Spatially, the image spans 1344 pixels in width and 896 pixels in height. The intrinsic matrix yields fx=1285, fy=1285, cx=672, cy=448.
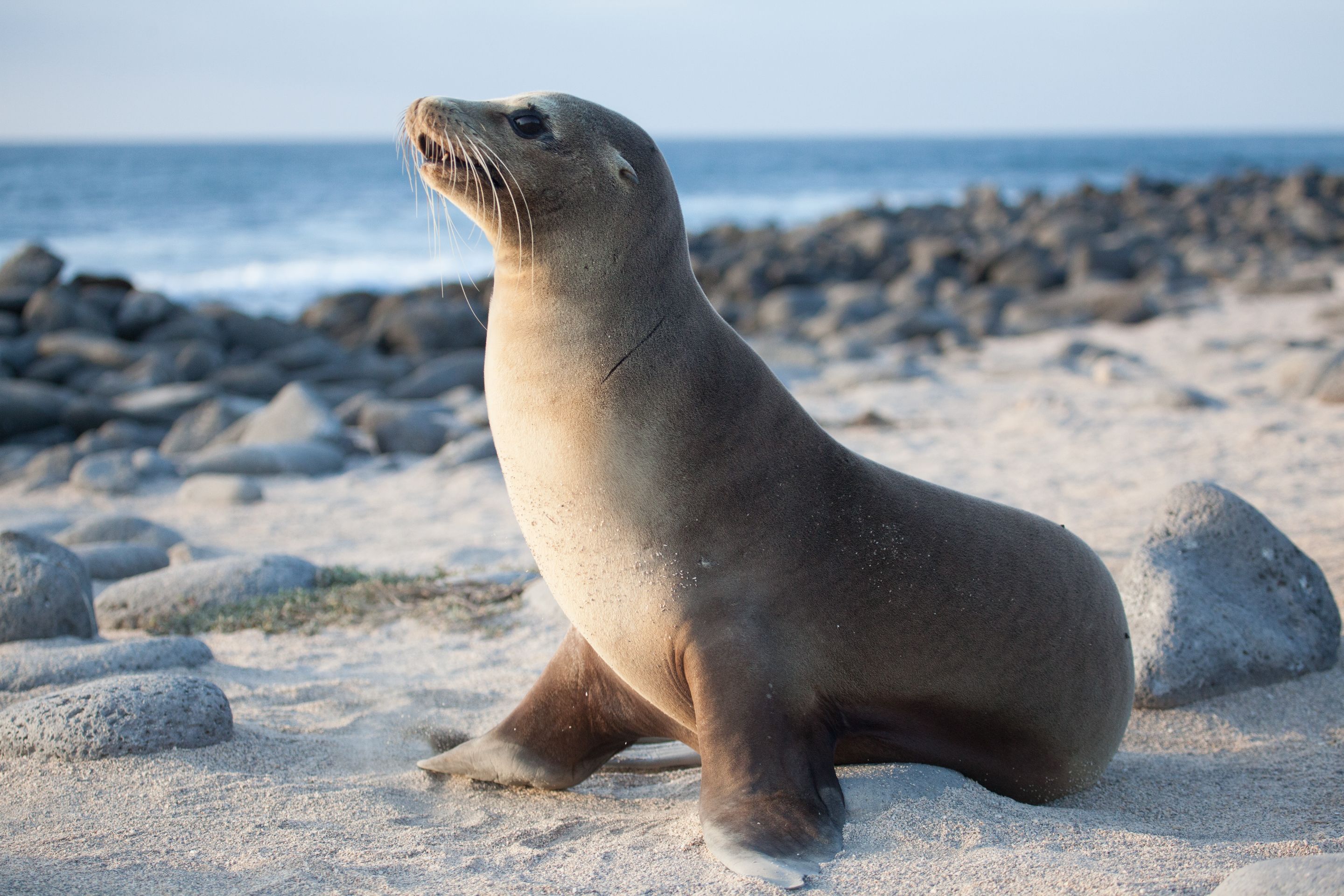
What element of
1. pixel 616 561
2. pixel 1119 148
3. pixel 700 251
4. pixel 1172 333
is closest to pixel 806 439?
pixel 616 561

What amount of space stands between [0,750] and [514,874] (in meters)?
1.83

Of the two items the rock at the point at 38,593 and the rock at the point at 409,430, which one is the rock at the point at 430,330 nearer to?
the rock at the point at 409,430

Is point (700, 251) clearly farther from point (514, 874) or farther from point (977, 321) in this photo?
point (514, 874)

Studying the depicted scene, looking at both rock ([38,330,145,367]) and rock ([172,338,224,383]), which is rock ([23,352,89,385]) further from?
rock ([172,338,224,383])

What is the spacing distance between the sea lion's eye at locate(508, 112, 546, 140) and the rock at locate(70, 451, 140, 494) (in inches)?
303

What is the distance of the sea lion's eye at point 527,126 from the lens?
12.1 ft

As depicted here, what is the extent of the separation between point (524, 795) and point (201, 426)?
9092mm

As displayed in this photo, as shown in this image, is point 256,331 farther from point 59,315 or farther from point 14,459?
point 14,459

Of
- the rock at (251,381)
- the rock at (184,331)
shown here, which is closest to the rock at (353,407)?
the rock at (251,381)

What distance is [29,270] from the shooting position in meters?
17.9

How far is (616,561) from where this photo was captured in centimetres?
349

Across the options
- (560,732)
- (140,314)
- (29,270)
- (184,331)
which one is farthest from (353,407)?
(560,732)

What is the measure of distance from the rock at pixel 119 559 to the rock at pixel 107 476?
274 cm

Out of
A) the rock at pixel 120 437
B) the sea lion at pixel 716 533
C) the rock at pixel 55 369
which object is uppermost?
the sea lion at pixel 716 533
